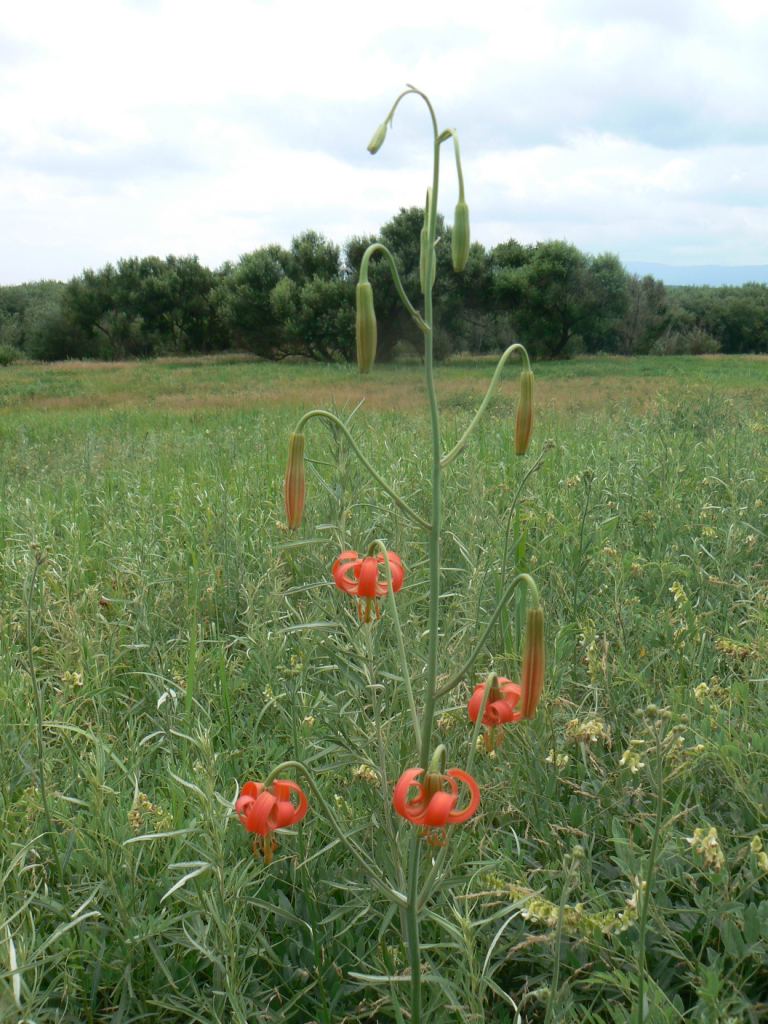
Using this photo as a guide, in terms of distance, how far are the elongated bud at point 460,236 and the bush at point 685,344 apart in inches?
1363

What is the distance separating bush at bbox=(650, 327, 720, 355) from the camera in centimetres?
3381

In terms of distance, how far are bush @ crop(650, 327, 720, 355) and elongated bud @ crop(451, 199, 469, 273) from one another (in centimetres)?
3462

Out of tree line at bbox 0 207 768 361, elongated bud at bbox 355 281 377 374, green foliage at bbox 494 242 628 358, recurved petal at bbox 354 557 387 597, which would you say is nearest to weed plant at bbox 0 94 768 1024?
recurved petal at bbox 354 557 387 597

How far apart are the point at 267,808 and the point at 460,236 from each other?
778 mm

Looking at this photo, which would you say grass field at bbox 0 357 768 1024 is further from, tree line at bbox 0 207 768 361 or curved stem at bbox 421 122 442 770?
tree line at bbox 0 207 768 361

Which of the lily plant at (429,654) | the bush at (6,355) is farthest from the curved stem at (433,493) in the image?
the bush at (6,355)

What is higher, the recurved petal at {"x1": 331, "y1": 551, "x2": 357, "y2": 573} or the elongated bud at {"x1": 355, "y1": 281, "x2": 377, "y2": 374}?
the elongated bud at {"x1": 355, "y1": 281, "x2": 377, "y2": 374}

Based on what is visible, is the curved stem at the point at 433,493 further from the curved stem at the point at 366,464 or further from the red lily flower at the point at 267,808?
the red lily flower at the point at 267,808

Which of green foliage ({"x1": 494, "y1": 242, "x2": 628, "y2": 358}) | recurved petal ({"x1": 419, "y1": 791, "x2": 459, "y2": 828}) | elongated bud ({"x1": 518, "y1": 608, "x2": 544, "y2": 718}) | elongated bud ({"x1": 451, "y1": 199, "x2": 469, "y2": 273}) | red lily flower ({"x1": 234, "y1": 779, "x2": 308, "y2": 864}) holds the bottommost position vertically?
red lily flower ({"x1": 234, "y1": 779, "x2": 308, "y2": 864})

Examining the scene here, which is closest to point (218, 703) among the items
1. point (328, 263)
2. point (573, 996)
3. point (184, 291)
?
point (573, 996)

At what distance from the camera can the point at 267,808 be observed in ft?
3.21

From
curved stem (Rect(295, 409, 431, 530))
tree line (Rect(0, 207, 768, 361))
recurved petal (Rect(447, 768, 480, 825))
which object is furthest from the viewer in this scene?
tree line (Rect(0, 207, 768, 361))

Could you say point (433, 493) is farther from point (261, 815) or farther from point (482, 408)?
point (261, 815)

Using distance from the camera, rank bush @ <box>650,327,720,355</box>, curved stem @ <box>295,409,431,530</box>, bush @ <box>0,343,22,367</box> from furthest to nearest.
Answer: bush @ <box>650,327,720,355</box>, bush @ <box>0,343,22,367</box>, curved stem @ <box>295,409,431,530</box>
